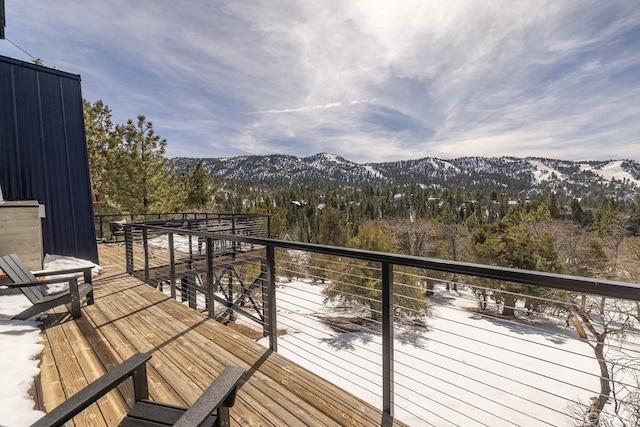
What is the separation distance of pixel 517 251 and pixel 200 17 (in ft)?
80.7

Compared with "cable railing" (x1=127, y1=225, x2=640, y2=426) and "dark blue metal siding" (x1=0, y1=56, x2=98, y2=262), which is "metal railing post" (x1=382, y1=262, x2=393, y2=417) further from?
"dark blue metal siding" (x1=0, y1=56, x2=98, y2=262)

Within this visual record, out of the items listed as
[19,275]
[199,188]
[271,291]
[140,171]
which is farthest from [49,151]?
[199,188]

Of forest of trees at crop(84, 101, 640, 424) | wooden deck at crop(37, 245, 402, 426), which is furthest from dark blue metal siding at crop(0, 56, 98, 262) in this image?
forest of trees at crop(84, 101, 640, 424)

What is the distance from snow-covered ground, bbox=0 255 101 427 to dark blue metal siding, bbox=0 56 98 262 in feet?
8.74

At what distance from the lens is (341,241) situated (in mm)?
36750

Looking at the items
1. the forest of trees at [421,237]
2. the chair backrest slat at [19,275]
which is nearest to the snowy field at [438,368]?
the chair backrest slat at [19,275]

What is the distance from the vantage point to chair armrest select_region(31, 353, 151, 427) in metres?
1.12

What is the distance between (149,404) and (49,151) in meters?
7.58

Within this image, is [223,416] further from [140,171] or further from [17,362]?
[140,171]

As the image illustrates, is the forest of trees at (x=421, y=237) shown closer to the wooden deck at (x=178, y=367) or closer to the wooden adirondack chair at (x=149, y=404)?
the wooden deck at (x=178, y=367)

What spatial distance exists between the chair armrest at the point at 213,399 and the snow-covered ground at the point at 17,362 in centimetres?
168

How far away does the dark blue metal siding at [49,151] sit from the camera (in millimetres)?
6332

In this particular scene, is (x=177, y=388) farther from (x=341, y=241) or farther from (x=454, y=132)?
(x=454, y=132)

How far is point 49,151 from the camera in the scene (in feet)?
22.5
